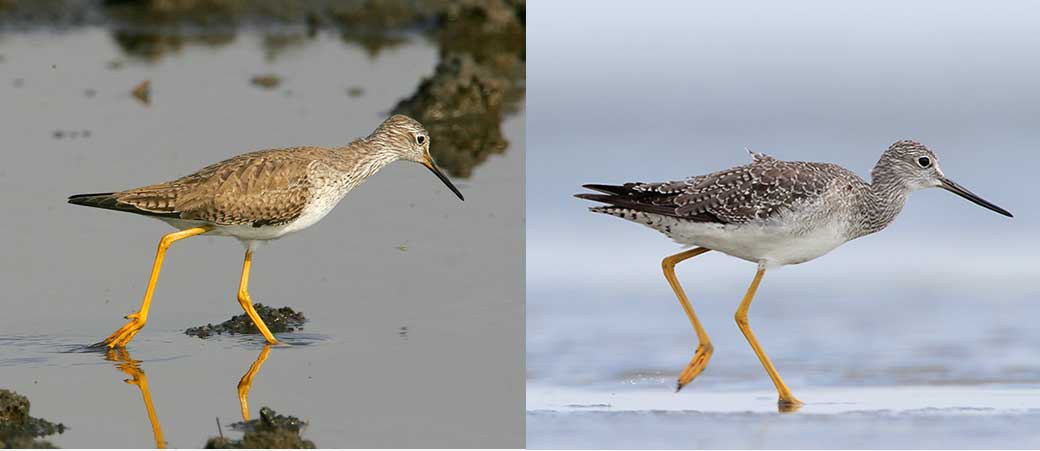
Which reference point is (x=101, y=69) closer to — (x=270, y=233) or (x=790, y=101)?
(x=790, y=101)

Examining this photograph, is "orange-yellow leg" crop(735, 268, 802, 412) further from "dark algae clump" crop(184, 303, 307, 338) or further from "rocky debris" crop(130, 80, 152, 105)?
"rocky debris" crop(130, 80, 152, 105)

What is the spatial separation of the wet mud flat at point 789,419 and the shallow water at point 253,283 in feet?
1.35

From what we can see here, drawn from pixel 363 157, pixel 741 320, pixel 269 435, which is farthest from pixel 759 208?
pixel 269 435

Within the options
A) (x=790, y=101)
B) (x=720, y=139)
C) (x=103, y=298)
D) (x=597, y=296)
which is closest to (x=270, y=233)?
(x=103, y=298)

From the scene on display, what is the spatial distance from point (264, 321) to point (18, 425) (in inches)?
103

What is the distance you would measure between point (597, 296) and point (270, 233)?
2845 millimetres

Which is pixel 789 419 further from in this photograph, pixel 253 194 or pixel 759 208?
pixel 253 194

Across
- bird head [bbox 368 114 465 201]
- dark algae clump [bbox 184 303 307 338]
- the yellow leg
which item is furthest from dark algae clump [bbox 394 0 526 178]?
the yellow leg

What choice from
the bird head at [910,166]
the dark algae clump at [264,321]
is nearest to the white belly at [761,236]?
the bird head at [910,166]

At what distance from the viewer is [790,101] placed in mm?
18500

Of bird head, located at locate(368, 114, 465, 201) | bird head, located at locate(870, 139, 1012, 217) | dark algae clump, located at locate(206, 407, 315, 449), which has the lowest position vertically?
dark algae clump, located at locate(206, 407, 315, 449)

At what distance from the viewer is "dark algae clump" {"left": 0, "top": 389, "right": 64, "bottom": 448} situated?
311 inches

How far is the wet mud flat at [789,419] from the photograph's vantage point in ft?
29.2

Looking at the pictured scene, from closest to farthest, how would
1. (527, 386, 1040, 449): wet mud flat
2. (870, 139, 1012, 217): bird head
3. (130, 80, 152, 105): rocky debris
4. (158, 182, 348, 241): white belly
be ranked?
(527, 386, 1040, 449): wet mud flat
(870, 139, 1012, 217): bird head
(158, 182, 348, 241): white belly
(130, 80, 152, 105): rocky debris
